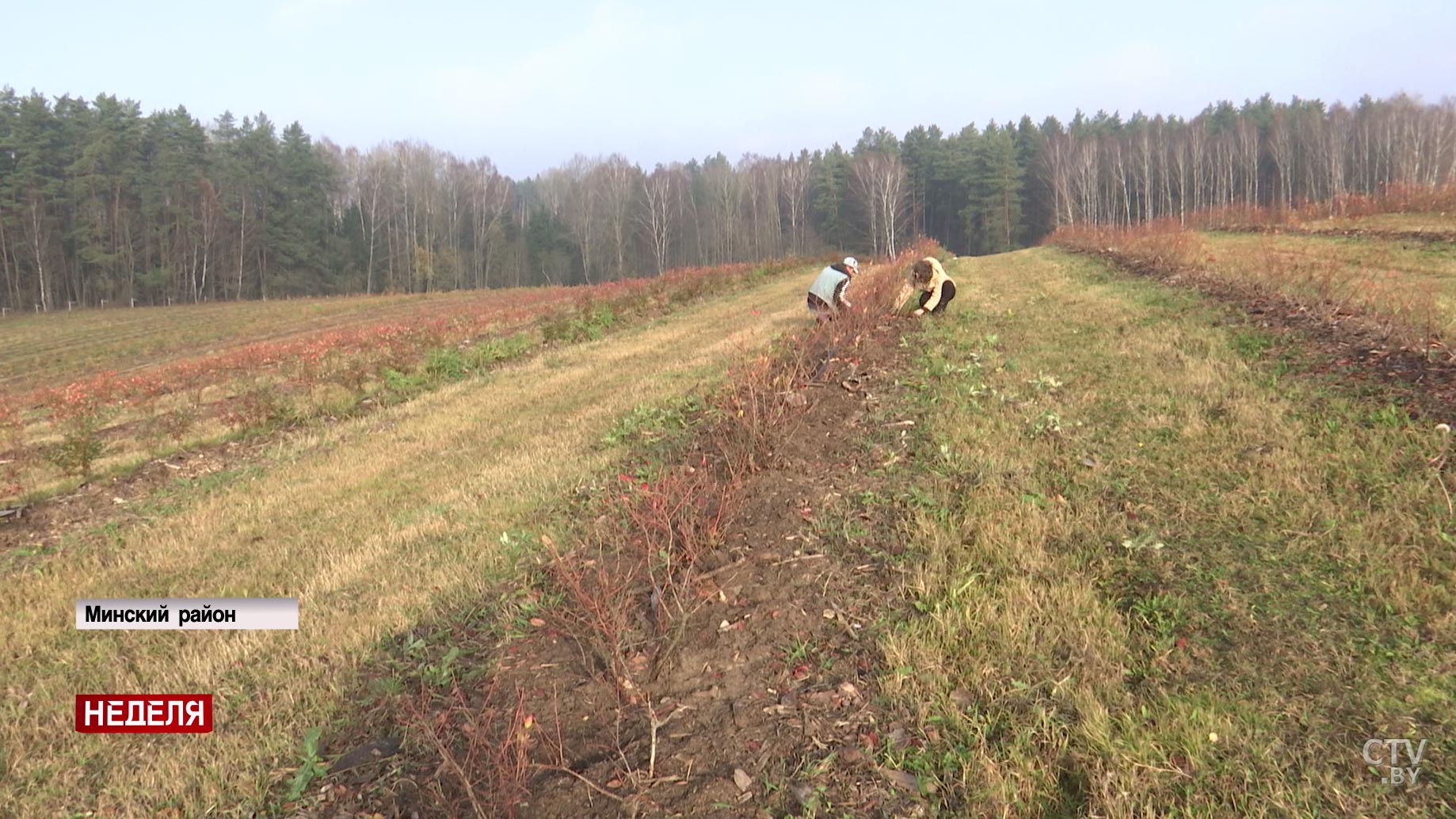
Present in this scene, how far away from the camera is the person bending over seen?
1142 centimetres

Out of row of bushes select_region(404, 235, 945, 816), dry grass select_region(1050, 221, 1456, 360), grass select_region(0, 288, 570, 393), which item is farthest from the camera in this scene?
grass select_region(0, 288, 570, 393)

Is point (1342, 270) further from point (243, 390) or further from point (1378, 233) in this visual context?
point (243, 390)

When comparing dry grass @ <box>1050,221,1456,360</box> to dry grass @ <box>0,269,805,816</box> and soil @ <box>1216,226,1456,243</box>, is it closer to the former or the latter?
soil @ <box>1216,226,1456,243</box>

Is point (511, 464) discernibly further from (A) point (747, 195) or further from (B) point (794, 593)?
(A) point (747, 195)

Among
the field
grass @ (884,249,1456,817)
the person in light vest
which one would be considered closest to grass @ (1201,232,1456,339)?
the field

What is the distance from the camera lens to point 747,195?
7112 centimetres

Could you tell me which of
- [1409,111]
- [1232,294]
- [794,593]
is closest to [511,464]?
[794,593]

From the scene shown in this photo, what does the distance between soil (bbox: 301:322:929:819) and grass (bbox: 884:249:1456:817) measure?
20 centimetres

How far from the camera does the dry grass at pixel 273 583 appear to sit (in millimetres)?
2887

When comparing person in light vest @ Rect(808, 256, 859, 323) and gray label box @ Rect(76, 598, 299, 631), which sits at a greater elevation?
person in light vest @ Rect(808, 256, 859, 323)

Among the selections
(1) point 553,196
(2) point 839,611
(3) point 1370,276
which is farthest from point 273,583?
(1) point 553,196

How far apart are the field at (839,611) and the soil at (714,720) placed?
2 cm

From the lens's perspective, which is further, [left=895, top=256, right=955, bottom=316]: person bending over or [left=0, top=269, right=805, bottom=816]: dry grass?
[left=895, top=256, right=955, bottom=316]: person bending over

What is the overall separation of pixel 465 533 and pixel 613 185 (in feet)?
221
